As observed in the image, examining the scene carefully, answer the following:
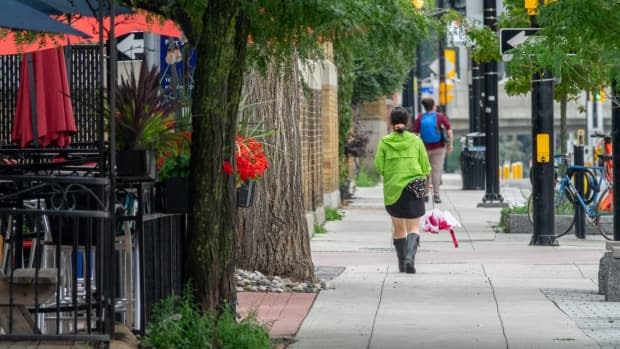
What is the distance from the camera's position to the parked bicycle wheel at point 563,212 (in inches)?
760

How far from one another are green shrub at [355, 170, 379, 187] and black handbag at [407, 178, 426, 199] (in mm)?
24203

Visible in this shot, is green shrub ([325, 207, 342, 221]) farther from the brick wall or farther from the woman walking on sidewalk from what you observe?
the woman walking on sidewalk

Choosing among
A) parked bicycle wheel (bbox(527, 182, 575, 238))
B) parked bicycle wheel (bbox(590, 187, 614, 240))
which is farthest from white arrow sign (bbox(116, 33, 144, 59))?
parked bicycle wheel (bbox(590, 187, 614, 240))

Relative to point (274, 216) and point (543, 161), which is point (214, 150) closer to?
point (274, 216)

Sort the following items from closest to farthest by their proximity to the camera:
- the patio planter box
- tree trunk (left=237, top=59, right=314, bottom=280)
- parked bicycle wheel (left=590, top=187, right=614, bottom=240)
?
the patio planter box, tree trunk (left=237, top=59, right=314, bottom=280), parked bicycle wheel (left=590, top=187, right=614, bottom=240)

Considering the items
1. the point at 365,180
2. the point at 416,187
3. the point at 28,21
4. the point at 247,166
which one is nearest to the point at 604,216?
the point at 416,187

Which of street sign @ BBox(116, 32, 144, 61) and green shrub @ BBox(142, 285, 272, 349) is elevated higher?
street sign @ BBox(116, 32, 144, 61)

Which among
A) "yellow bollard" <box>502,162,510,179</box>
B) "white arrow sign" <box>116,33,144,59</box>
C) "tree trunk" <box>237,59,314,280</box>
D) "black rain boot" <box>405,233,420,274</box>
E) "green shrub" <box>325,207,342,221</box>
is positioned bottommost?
"yellow bollard" <box>502,162,510,179</box>

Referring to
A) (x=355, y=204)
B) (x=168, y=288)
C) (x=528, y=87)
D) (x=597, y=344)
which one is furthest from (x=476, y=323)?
(x=355, y=204)

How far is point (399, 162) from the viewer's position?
1479 centimetres

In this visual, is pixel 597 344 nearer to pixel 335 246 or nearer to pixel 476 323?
pixel 476 323

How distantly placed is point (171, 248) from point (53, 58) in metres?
2.20

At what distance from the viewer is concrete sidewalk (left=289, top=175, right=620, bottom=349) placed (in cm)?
1004

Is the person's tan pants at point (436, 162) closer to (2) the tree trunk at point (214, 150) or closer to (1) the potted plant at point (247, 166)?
(1) the potted plant at point (247, 166)
